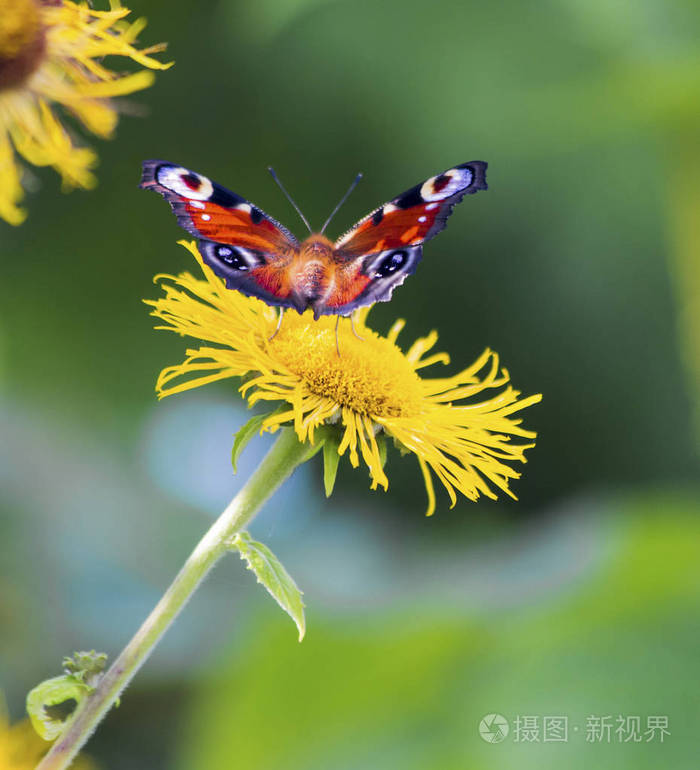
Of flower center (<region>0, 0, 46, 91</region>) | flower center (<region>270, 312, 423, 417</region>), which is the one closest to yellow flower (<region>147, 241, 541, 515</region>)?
flower center (<region>270, 312, 423, 417</region>)

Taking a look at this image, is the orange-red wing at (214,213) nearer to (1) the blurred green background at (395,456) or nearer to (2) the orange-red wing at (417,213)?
(2) the orange-red wing at (417,213)

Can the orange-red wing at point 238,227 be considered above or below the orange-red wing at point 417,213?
below

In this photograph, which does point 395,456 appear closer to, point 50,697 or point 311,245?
point 311,245

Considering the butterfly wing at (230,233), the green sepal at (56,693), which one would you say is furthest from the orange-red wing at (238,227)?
the green sepal at (56,693)

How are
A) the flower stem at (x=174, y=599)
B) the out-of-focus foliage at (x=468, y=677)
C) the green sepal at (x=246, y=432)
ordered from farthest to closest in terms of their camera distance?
the out-of-focus foliage at (x=468, y=677), the green sepal at (x=246, y=432), the flower stem at (x=174, y=599)

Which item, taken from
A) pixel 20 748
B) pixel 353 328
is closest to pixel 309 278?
pixel 353 328

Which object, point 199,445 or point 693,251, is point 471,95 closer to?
point 693,251

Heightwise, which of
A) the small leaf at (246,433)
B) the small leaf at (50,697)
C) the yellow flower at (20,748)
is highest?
the small leaf at (246,433)
